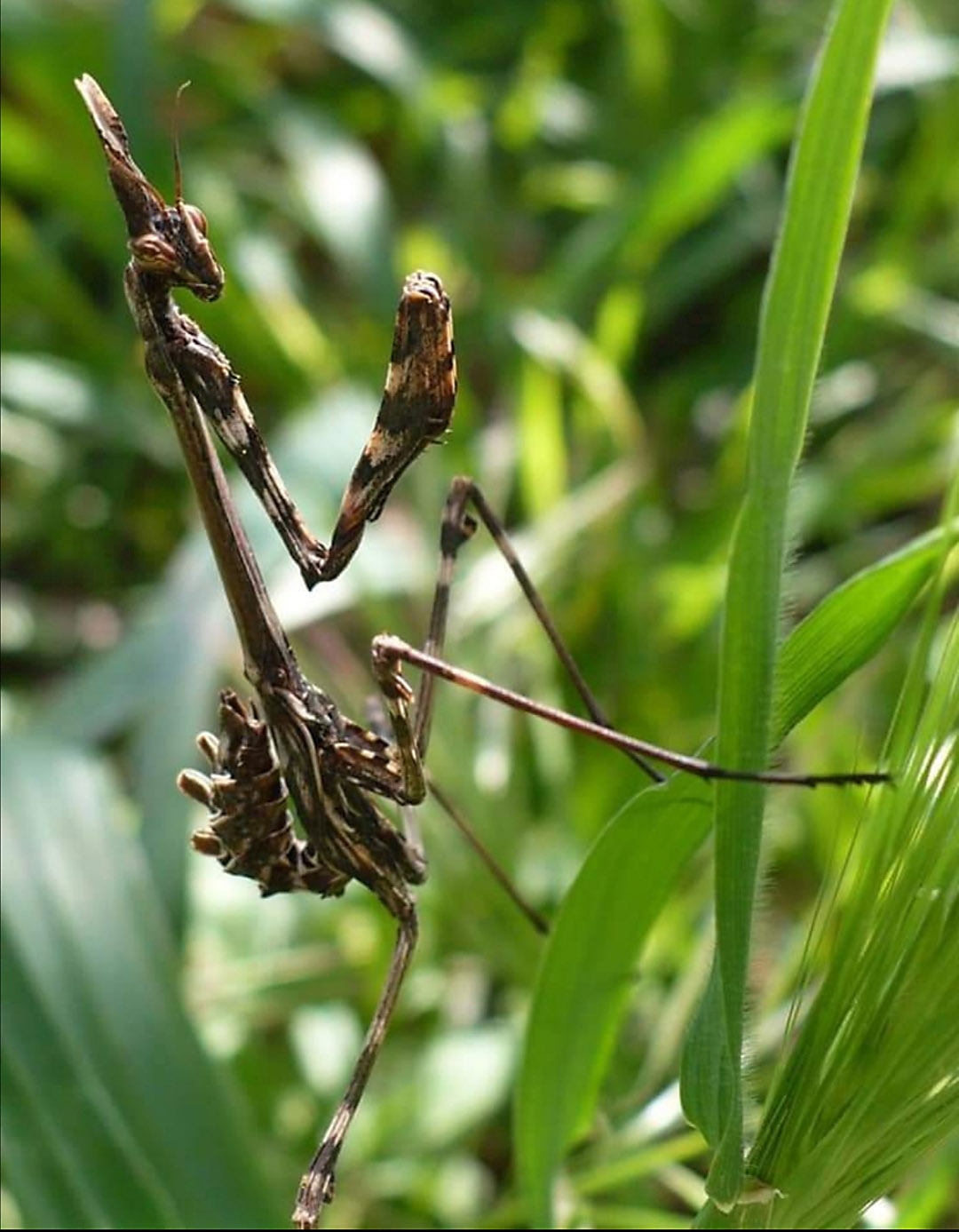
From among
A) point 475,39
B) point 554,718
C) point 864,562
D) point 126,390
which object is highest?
point 475,39

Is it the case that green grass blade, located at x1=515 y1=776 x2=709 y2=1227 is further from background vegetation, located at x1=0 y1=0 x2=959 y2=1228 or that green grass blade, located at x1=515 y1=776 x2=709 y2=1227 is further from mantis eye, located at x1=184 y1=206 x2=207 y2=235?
mantis eye, located at x1=184 y1=206 x2=207 y2=235

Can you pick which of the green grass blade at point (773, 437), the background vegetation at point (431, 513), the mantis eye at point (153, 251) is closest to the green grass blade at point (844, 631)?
the green grass blade at point (773, 437)

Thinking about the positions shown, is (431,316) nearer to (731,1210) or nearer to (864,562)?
(731,1210)

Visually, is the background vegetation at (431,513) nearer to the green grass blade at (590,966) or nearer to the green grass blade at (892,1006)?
the green grass blade at (590,966)

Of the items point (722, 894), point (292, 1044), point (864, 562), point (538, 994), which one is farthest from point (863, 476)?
point (722, 894)

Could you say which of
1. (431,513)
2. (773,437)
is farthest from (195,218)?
(431,513)

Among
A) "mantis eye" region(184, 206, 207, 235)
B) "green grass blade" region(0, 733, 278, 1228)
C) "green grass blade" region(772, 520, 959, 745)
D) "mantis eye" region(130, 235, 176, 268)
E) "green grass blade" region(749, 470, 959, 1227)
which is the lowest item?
"green grass blade" region(749, 470, 959, 1227)

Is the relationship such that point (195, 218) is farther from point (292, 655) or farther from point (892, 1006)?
point (892, 1006)

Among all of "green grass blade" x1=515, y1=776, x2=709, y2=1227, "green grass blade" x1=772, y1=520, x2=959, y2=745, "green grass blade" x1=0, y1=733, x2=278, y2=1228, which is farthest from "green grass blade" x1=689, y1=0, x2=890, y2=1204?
"green grass blade" x1=0, y1=733, x2=278, y2=1228
